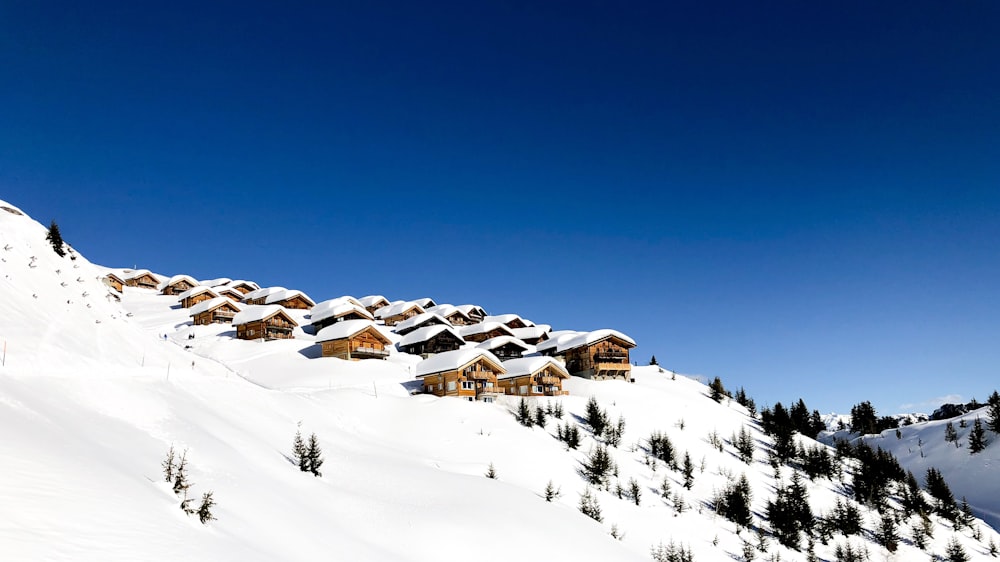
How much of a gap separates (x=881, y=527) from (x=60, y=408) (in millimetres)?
51711

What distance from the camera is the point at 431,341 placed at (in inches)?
3233

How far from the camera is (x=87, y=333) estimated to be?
2952cm

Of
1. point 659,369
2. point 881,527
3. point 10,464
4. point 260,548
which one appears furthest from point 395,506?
point 659,369

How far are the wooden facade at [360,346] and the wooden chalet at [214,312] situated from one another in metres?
23.9

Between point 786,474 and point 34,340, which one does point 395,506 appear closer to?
point 34,340

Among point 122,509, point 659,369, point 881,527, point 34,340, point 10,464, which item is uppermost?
point 659,369

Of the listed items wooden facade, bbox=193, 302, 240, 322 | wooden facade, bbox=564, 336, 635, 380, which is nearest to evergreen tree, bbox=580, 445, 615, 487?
wooden facade, bbox=564, 336, 635, 380

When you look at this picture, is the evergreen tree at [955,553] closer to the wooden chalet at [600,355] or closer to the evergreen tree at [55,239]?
the wooden chalet at [600,355]

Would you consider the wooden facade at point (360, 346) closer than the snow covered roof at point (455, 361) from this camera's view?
A: No

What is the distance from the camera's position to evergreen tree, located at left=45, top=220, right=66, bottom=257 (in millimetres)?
42234

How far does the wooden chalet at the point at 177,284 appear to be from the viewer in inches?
4574

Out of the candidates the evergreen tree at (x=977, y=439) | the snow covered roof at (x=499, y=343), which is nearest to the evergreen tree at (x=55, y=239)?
the snow covered roof at (x=499, y=343)

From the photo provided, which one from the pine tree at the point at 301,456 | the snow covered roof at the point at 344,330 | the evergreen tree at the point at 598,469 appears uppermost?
the snow covered roof at the point at 344,330

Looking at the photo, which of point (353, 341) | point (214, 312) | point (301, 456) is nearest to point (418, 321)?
point (353, 341)
